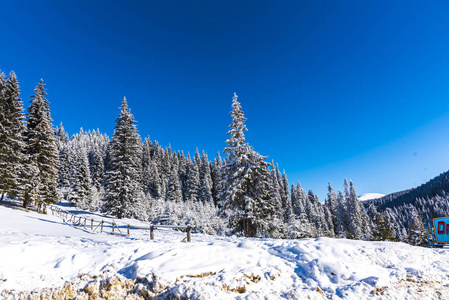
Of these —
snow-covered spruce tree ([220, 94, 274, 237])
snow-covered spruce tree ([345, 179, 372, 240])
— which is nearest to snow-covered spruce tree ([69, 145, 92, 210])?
snow-covered spruce tree ([220, 94, 274, 237])

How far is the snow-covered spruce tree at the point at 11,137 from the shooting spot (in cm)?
2344

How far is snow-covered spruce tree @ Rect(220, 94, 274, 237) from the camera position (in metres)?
20.8

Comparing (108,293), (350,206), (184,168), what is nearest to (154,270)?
(108,293)

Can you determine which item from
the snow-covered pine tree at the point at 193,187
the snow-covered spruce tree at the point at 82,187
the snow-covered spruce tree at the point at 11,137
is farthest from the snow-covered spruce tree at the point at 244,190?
the snow-covered pine tree at the point at 193,187

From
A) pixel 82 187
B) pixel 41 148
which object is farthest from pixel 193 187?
pixel 41 148

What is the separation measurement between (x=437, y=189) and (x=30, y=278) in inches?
8139

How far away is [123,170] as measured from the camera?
3075 cm

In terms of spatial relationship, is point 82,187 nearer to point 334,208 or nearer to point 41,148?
point 41,148

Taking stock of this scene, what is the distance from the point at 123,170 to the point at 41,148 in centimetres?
945

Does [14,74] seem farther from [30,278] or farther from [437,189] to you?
[437,189]

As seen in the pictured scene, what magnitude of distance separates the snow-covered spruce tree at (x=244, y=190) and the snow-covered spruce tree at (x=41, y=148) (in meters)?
21.3

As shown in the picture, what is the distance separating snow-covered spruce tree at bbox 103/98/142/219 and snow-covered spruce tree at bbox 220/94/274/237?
14.6 metres

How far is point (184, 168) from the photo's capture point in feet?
287

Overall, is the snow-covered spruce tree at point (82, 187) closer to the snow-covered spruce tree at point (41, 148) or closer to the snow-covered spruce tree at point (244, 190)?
the snow-covered spruce tree at point (41, 148)
